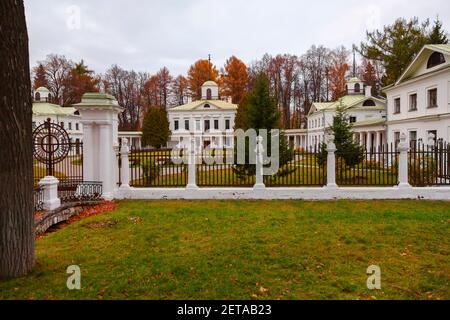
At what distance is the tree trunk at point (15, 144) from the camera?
3.84m

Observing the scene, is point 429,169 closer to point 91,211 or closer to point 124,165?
point 124,165

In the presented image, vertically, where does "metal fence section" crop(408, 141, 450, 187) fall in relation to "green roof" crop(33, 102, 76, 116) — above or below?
below

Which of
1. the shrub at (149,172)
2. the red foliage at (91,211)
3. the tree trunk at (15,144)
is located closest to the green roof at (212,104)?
the shrub at (149,172)

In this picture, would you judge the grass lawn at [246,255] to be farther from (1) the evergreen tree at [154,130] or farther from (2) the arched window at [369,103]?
(1) the evergreen tree at [154,130]

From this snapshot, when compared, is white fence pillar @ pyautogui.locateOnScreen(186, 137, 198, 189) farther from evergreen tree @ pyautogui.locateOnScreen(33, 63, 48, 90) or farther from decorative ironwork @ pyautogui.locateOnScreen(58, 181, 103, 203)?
evergreen tree @ pyautogui.locateOnScreen(33, 63, 48, 90)

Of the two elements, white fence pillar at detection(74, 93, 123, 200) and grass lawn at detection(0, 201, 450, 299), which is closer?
grass lawn at detection(0, 201, 450, 299)

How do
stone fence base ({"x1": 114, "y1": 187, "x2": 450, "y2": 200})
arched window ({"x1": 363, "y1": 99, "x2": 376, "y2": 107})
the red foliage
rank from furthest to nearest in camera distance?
arched window ({"x1": 363, "y1": 99, "x2": 376, "y2": 107}) < stone fence base ({"x1": 114, "y1": 187, "x2": 450, "y2": 200}) < the red foliage

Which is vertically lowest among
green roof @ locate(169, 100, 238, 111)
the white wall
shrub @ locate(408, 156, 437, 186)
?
shrub @ locate(408, 156, 437, 186)

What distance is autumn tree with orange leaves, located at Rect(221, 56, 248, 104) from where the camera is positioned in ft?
177

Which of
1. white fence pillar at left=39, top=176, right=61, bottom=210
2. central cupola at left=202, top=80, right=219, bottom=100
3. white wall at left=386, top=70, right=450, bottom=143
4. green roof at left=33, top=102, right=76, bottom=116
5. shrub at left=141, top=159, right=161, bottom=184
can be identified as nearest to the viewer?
white fence pillar at left=39, top=176, right=61, bottom=210

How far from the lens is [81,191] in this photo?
368 inches

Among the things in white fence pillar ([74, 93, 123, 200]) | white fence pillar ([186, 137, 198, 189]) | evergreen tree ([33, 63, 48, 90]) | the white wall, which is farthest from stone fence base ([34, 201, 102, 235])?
evergreen tree ([33, 63, 48, 90])

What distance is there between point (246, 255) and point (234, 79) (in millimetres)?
52485

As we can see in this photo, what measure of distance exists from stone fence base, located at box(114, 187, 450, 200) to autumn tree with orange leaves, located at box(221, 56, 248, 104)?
4500 centimetres
